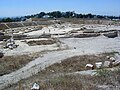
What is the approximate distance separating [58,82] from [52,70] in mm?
6754

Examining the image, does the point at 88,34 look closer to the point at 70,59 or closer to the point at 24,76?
the point at 70,59

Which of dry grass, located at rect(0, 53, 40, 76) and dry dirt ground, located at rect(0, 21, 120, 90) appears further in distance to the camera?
dry grass, located at rect(0, 53, 40, 76)

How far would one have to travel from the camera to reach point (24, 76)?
1870 cm

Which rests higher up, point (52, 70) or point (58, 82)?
point (58, 82)

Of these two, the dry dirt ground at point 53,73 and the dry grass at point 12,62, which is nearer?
the dry dirt ground at point 53,73

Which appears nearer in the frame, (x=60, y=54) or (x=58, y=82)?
(x=58, y=82)

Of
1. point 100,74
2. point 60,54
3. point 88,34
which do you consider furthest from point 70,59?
point 88,34

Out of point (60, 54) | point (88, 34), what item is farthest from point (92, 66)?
point (88, 34)

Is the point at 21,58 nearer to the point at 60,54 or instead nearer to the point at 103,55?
the point at 60,54

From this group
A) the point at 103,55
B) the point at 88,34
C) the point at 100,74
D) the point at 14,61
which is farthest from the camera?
the point at 88,34

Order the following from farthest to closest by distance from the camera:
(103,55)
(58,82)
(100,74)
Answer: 1. (103,55)
2. (100,74)
3. (58,82)

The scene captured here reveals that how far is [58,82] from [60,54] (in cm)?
1337

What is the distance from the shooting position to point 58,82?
13781 millimetres

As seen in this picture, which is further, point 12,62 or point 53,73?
point 12,62
